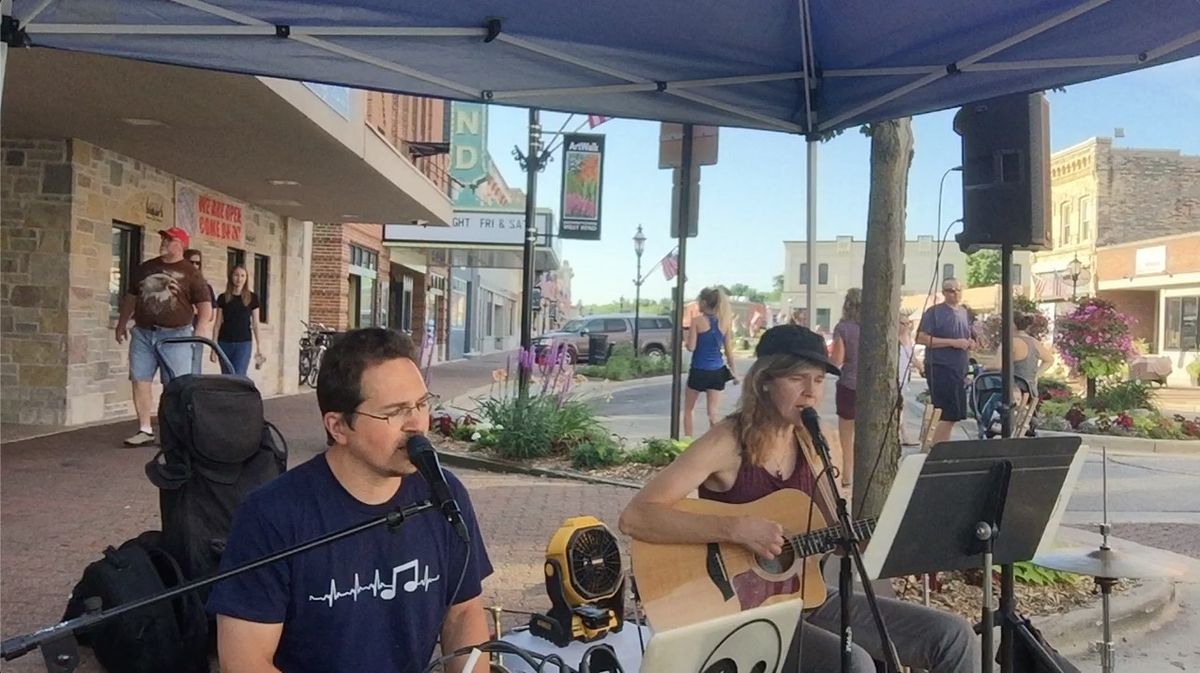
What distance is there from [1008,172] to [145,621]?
151 inches

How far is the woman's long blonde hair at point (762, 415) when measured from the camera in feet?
10.6

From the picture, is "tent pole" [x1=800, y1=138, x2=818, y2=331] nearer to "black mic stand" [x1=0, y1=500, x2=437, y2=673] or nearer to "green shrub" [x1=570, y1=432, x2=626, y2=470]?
"black mic stand" [x1=0, y1=500, x2=437, y2=673]

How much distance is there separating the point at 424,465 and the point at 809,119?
3273mm

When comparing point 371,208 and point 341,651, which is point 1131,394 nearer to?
point 371,208

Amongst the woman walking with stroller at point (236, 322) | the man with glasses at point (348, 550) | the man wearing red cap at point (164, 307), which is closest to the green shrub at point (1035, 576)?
the man with glasses at point (348, 550)

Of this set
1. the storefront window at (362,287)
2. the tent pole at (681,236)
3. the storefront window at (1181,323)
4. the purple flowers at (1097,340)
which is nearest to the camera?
the tent pole at (681,236)

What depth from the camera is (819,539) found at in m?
3.19

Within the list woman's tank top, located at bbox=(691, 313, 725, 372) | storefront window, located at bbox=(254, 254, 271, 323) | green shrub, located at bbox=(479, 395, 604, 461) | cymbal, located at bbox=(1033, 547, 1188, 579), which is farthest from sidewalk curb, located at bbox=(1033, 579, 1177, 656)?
storefront window, located at bbox=(254, 254, 271, 323)

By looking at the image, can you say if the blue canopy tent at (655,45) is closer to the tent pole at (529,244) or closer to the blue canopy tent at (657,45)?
the blue canopy tent at (657,45)

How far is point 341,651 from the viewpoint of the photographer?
2199 mm

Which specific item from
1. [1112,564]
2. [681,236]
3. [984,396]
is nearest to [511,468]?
[681,236]

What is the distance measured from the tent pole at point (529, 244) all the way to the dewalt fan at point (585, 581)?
5.89 m

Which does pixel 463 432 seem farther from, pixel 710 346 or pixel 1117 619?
pixel 1117 619

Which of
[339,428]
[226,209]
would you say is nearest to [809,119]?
[339,428]
